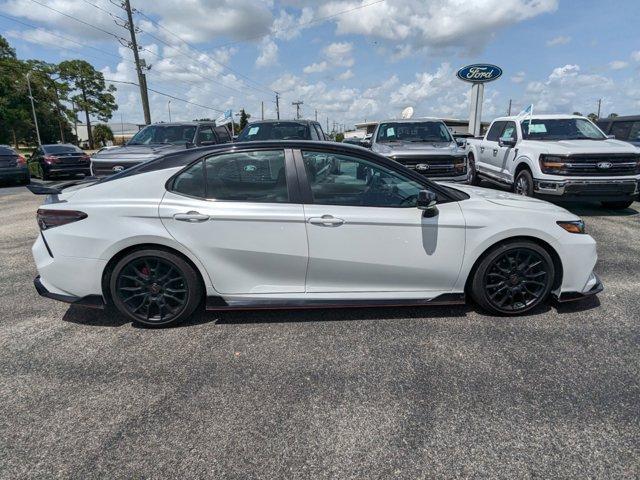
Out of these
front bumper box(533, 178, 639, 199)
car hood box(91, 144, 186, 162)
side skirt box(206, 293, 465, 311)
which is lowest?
side skirt box(206, 293, 465, 311)

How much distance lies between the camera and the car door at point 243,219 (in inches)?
132

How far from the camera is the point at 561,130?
28.7ft

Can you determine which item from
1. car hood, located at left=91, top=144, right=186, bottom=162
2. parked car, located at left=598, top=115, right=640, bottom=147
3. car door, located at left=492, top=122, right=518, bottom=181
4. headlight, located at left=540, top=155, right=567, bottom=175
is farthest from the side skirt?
parked car, located at left=598, top=115, right=640, bottom=147

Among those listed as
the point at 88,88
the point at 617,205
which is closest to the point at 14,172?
the point at 617,205

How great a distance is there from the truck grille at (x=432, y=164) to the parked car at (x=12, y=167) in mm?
13403

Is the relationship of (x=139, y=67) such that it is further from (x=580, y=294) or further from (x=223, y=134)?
(x=580, y=294)

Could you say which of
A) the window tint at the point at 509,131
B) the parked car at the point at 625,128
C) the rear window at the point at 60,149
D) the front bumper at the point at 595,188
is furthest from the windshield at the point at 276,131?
the rear window at the point at 60,149

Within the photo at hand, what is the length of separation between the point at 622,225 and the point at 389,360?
636cm

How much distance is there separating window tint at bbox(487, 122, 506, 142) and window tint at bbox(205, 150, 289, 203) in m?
8.28

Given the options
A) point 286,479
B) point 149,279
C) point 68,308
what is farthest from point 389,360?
point 68,308

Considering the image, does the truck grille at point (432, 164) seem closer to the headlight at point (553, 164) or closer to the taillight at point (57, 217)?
the headlight at point (553, 164)

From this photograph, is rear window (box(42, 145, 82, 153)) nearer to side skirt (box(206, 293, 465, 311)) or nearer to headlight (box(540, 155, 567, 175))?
side skirt (box(206, 293, 465, 311))

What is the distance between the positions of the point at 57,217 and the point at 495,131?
9822mm

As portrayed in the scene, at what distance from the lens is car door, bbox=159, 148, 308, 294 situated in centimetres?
336
